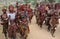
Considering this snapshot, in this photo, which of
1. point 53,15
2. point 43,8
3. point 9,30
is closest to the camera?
point 9,30

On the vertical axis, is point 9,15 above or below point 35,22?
above

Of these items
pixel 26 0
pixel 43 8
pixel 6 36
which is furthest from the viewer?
pixel 26 0

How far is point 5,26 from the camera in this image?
1150cm

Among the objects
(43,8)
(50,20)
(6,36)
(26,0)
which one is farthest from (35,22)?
(26,0)

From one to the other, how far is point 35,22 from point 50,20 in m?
2.26

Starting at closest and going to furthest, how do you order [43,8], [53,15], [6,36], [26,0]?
[6,36] → [53,15] → [43,8] → [26,0]

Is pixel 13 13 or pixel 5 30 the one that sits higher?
pixel 13 13

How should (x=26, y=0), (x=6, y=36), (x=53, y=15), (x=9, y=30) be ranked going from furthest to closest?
(x=26, y=0), (x=53, y=15), (x=6, y=36), (x=9, y=30)

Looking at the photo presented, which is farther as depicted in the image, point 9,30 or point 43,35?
point 43,35

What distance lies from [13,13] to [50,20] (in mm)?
2584

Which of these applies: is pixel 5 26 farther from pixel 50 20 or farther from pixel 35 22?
pixel 35 22

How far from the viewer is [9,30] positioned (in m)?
11.4

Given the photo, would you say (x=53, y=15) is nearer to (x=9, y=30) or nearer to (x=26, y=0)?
(x=9, y=30)

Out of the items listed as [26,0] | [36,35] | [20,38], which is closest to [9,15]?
[20,38]
